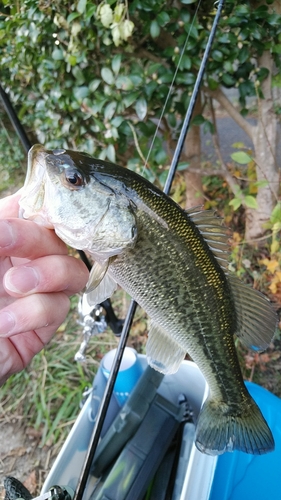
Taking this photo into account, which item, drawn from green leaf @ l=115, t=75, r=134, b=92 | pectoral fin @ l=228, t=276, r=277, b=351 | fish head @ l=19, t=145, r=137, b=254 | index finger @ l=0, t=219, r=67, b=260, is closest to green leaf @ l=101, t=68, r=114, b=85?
green leaf @ l=115, t=75, r=134, b=92

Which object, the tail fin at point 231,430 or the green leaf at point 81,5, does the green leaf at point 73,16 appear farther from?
the tail fin at point 231,430

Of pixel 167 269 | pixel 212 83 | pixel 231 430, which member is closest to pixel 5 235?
pixel 167 269

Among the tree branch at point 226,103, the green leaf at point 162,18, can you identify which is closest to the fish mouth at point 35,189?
the green leaf at point 162,18

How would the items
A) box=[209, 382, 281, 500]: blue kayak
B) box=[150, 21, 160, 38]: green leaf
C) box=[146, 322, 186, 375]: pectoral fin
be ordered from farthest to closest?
box=[150, 21, 160, 38]: green leaf < box=[209, 382, 281, 500]: blue kayak < box=[146, 322, 186, 375]: pectoral fin

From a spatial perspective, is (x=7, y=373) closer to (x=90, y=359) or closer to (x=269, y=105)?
(x=90, y=359)

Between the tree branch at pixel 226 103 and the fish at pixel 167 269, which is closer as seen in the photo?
the fish at pixel 167 269

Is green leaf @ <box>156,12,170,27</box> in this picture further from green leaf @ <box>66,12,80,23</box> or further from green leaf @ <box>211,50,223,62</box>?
green leaf @ <box>66,12,80,23</box>

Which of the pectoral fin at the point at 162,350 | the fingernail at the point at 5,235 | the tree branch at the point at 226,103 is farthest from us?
the tree branch at the point at 226,103
